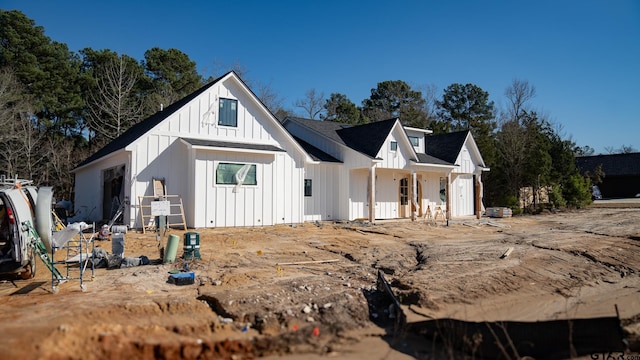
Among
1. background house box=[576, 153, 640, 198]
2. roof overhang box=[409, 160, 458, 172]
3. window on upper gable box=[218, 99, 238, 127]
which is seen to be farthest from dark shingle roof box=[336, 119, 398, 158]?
background house box=[576, 153, 640, 198]

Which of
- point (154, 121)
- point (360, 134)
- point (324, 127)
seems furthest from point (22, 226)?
point (324, 127)

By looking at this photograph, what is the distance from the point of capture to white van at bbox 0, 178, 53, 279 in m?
7.00

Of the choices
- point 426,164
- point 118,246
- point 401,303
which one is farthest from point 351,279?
point 426,164

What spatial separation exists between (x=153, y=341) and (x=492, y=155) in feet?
91.2

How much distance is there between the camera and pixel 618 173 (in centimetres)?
4384

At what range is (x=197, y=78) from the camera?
34688 millimetres

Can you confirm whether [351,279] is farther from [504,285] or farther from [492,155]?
[492,155]

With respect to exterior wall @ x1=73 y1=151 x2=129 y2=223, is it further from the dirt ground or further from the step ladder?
the step ladder

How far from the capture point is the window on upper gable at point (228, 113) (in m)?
16.6

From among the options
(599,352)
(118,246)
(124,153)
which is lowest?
(599,352)

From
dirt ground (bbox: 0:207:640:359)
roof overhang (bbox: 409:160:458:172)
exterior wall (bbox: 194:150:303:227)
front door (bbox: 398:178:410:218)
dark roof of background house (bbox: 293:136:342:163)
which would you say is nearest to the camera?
dirt ground (bbox: 0:207:640:359)

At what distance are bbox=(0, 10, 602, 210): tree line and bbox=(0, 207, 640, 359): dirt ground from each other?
1618 cm

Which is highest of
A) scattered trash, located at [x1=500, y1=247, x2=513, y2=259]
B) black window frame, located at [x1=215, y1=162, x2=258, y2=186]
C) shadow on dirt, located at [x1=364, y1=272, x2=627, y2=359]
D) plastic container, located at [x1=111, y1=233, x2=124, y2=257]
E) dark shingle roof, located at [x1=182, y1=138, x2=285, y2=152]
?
dark shingle roof, located at [x1=182, y1=138, x2=285, y2=152]

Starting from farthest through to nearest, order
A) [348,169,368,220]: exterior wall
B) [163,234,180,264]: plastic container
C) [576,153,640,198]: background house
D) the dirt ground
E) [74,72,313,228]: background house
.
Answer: [576,153,640,198]: background house < [348,169,368,220]: exterior wall < [74,72,313,228]: background house < [163,234,180,264]: plastic container < the dirt ground
